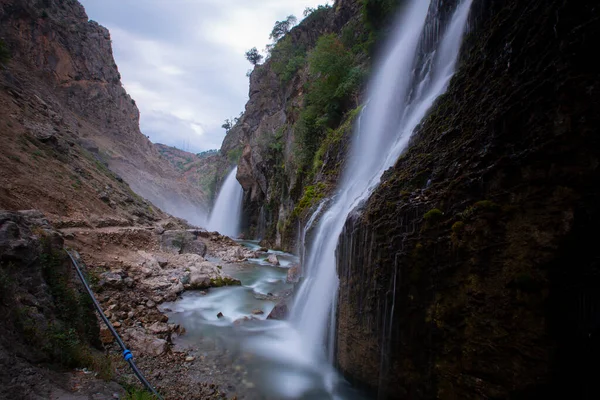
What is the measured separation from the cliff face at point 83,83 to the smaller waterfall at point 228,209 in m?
8.99

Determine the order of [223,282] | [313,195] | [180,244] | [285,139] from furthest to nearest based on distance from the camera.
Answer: [285,139]
[180,244]
[313,195]
[223,282]

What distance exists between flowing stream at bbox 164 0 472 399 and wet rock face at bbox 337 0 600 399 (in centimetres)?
176

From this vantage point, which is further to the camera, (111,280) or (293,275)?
(293,275)

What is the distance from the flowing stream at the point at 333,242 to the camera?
20.0 ft

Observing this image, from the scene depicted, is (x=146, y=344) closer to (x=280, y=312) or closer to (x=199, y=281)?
(x=280, y=312)

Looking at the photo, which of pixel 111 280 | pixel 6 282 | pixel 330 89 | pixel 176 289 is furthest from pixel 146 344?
pixel 330 89

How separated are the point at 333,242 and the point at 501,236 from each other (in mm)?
5196

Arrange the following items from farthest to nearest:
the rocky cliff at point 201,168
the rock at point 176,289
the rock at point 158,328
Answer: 1. the rocky cliff at point 201,168
2. the rock at point 176,289
3. the rock at point 158,328

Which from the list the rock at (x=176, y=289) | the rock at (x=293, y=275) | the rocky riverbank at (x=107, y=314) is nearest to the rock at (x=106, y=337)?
the rocky riverbank at (x=107, y=314)

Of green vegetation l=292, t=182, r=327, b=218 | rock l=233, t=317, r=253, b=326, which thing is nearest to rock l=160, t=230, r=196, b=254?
green vegetation l=292, t=182, r=327, b=218

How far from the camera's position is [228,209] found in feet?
131

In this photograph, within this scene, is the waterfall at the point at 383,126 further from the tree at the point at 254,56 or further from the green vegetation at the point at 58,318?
the tree at the point at 254,56

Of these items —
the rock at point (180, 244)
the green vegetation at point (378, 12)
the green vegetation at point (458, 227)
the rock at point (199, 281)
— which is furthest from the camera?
the rock at point (180, 244)

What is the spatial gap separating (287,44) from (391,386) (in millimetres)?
30968
